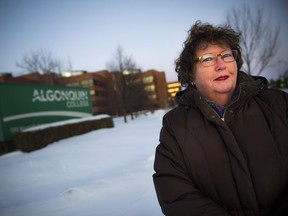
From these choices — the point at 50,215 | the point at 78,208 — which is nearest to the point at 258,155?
the point at 78,208

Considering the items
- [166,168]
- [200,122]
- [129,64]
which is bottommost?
[166,168]

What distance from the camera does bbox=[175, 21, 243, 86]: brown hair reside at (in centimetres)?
179

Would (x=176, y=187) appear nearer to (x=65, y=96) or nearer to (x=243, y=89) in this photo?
(x=243, y=89)

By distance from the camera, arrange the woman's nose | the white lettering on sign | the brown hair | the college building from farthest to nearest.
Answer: the college building, the white lettering on sign, the brown hair, the woman's nose

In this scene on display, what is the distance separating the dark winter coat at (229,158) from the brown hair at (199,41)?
418 millimetres

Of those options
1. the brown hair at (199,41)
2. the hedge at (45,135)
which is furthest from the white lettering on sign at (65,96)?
the brown hair at (199,41)

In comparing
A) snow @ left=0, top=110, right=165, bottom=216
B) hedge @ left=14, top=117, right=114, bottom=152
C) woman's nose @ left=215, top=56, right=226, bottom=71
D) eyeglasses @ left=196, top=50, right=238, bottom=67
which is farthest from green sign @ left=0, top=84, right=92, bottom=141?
woman's nose @ left=215, top=56, right=226, bottom=71

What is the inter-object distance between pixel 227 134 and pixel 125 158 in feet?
17.6

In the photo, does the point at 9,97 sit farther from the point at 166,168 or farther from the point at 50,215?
the point at 166,168

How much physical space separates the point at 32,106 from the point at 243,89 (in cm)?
1240

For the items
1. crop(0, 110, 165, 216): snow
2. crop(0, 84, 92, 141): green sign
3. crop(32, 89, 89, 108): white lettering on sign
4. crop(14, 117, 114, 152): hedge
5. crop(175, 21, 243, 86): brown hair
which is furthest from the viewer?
crop(32, 89, 89, 108): white lettering on sign

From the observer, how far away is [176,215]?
1.39 metres

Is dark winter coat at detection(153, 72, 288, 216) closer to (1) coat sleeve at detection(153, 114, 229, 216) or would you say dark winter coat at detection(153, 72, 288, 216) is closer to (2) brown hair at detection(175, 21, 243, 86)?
(1) coat sleeve at detection(153, 114, 229, 216)

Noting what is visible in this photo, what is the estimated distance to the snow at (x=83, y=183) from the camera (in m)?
3.18
